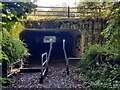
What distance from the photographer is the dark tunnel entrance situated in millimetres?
5383

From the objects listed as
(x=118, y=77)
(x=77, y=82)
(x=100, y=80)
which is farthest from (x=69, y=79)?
(x=118, y=77)

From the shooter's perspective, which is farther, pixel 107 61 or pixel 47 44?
pixel 47 44

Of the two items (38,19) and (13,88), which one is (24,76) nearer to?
(13,88)

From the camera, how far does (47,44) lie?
542 centimetres

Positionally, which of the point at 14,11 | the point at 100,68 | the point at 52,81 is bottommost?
the point at 52,81

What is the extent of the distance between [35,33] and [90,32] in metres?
1.26

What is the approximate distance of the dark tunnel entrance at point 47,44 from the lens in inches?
212

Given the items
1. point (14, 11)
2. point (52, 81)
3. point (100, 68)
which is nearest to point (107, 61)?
point (100, 68)

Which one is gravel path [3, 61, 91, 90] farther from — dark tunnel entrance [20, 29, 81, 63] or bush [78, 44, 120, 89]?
dark tunnel entrance [20, 29, 81, 63]

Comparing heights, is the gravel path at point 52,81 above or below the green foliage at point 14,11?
below

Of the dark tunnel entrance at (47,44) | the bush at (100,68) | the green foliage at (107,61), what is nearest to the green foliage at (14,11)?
the green foliage at (107,61)

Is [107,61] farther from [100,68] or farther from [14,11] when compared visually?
[14,11]

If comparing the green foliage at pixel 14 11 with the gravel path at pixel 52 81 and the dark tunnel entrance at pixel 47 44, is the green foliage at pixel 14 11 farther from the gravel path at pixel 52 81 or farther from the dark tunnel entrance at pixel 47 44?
the dark tunnel entrance at pixel 47 44

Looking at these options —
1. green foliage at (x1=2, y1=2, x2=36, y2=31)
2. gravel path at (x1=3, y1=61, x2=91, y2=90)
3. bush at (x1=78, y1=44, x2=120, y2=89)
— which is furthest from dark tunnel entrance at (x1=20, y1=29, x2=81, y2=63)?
green foliage at (x1=2, y1=2, x2=36, y2=31)
